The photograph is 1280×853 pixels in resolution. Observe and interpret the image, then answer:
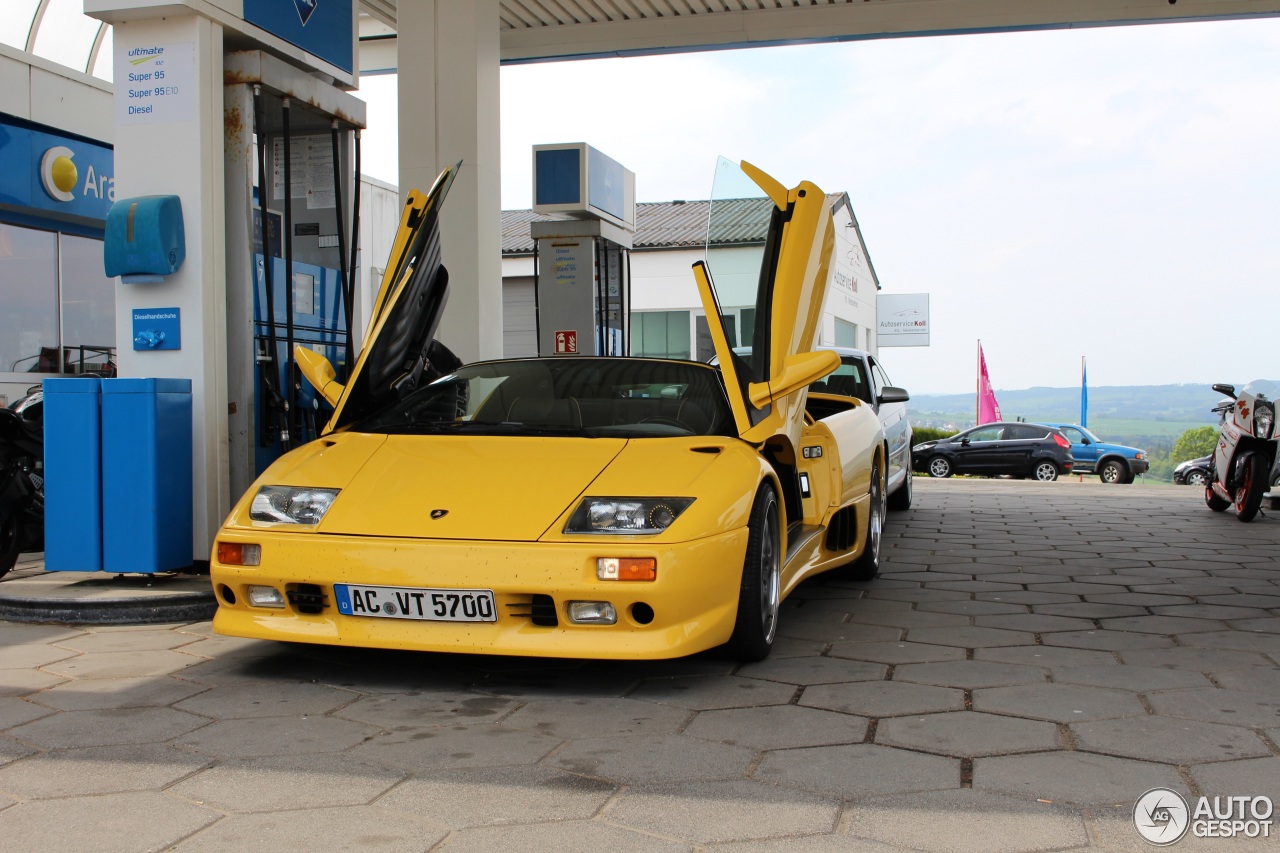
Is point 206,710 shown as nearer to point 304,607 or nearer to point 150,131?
point 304,607

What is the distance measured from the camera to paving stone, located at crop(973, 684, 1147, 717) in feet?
11.3

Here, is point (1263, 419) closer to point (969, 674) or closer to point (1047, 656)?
point (1047, 656)

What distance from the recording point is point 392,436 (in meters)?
4.40

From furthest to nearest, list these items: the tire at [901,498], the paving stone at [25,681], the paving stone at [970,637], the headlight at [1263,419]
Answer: the tire at [901,498] < the headlight at [1263,419] < the paving stone at [970,637] < the paving stone at [25,681]

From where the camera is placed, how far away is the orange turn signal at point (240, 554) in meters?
3.73

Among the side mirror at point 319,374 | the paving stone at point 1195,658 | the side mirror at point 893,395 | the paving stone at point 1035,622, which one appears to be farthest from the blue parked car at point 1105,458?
the side mirror at point 319,374

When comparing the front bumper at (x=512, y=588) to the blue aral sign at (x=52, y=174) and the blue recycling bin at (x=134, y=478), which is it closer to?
the blue recycling bin at (x=134, y=478)

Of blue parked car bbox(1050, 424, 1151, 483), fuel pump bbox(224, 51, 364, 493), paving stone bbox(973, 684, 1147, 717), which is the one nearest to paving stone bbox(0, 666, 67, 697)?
fuel pump bbox(224, 51, 364, 493)

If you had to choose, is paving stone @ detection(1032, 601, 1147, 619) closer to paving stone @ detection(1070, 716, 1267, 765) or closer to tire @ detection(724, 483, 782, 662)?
tire @ detection(724, 483, 782, 662)

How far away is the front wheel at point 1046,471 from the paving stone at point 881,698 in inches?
765

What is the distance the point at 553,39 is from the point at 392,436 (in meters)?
8.18

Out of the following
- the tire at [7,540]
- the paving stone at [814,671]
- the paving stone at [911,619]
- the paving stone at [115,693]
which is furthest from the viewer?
the tire at [7,540]

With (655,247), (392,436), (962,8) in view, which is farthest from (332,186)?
(655,247)

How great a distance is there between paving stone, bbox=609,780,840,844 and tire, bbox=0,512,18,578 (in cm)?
434
